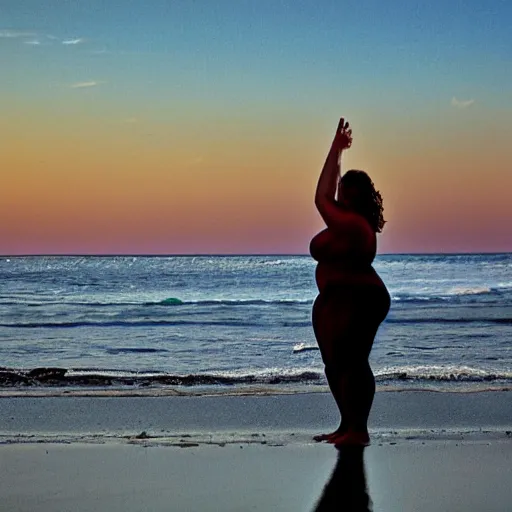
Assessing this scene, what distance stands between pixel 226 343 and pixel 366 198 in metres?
10.3

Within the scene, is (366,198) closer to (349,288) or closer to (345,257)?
(345,257)

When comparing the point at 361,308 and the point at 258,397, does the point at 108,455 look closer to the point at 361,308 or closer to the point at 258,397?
the point at 361,308

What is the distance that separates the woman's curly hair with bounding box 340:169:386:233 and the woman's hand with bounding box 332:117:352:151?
0.70 feet

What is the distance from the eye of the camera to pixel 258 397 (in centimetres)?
897

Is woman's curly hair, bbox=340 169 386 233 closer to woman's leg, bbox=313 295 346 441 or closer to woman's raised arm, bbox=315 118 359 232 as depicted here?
woman's raised arm, bbox=315 118 359 232

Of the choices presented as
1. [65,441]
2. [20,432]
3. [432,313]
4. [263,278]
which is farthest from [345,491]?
[263,278]

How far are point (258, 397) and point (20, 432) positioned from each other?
102 inches

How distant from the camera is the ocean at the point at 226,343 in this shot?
35.7ft

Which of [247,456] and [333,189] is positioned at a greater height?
[333,189]

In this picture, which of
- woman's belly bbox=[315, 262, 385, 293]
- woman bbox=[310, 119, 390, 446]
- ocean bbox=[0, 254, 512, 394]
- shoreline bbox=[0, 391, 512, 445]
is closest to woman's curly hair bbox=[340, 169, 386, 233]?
woman bbox=[310, 119, 390, 446]

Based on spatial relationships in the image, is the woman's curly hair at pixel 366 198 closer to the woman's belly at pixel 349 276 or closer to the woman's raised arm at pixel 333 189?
the woman's raised arm at pixel 333 189

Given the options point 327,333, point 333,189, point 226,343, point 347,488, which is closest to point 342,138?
point 333,189

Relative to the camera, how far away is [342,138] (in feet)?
20.4

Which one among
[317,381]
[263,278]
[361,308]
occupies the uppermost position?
[361,308]
